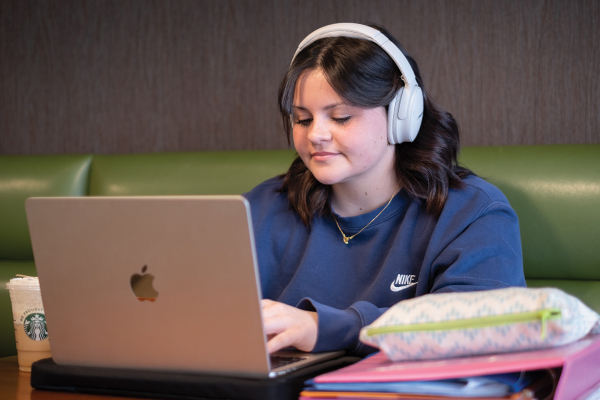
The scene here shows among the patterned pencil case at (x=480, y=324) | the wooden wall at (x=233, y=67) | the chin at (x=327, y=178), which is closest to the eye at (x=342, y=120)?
the chin at (x=327, y=178)

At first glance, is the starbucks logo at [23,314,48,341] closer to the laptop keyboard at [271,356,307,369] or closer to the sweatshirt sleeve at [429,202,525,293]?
the laptop keyboard at [271,356,307,369]

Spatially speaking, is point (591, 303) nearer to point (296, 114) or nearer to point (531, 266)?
point (531, 266)

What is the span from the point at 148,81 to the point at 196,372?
1.62 metres

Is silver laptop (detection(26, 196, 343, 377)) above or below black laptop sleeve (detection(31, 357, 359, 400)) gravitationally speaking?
above

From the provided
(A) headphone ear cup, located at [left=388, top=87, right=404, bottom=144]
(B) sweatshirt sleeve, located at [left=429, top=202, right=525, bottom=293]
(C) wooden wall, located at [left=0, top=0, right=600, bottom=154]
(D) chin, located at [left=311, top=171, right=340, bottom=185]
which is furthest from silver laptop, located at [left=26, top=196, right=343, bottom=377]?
(C) wooden wall, located at [left=0, top=0, right=600, bottom=154]

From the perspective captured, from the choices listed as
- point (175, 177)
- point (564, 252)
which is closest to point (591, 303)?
point (564, 252)

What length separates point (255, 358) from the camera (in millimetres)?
751

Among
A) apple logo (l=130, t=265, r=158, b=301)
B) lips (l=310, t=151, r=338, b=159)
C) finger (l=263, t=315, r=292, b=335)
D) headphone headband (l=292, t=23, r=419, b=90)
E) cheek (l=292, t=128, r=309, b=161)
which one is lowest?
finger (l=263, t=315, r=292, b=335)

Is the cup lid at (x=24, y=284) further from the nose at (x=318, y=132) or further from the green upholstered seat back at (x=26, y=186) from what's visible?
the green upholstered seat back at (x=26, y=186)

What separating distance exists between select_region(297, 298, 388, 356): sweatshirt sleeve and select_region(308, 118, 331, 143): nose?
355 millimetres

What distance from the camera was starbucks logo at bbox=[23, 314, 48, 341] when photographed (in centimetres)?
101

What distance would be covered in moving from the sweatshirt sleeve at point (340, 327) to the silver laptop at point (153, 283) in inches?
2.5

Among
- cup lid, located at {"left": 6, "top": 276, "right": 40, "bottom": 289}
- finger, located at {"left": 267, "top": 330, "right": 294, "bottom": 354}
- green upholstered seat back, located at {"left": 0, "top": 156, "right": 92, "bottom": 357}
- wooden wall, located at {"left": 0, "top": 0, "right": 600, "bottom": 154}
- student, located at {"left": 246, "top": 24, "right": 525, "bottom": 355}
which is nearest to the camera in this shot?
finger, located at {"left": 267, "top": 330, "right": 294, "bottom": 354}

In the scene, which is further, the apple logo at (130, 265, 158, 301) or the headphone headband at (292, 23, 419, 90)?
the headphone headband at (292, 23, 419, 90)
